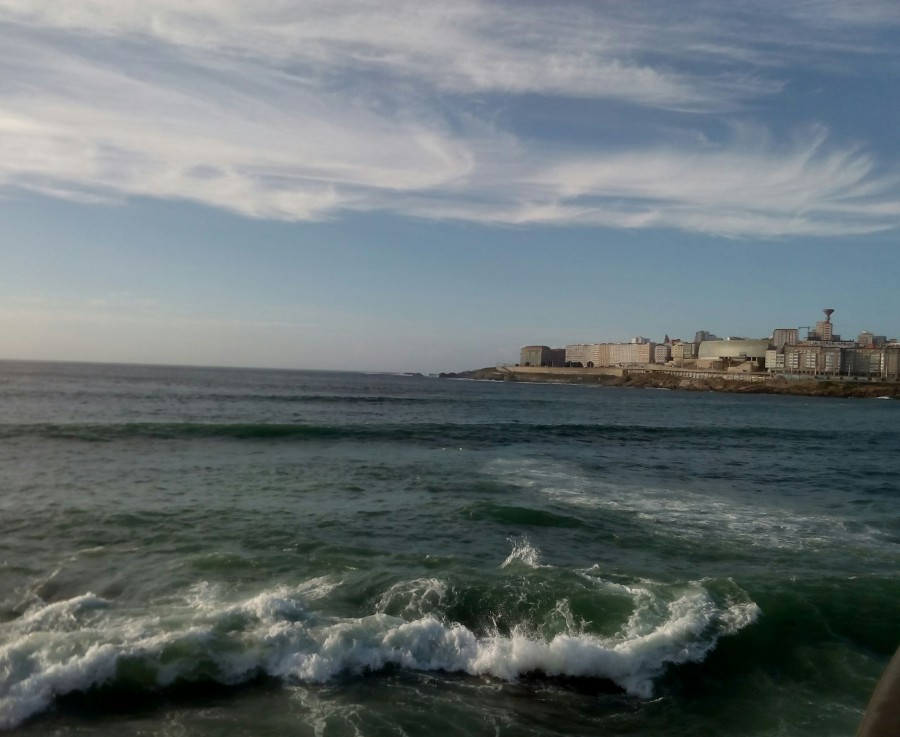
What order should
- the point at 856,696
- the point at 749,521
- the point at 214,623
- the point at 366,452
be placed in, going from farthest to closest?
1. the point at 366,452
2. the point at 749,521
3. the point at 214,623
4. the point at 856,696

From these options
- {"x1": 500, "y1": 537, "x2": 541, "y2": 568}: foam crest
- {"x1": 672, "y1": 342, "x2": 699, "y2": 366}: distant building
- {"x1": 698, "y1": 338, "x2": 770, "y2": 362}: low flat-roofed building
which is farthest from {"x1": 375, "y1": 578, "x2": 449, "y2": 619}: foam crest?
{"x1": 672, "y1": 342, "x2": 699, "y2": 366}: distant building

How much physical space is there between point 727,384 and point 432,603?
134 meters

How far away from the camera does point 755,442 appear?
1364 inches

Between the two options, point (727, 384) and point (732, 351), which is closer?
point (727, 384)

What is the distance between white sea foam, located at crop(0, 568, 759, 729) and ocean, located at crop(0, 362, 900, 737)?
0.03m

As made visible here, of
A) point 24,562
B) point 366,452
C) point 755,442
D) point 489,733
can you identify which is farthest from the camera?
point 755,442

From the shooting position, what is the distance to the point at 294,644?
7.59 metres

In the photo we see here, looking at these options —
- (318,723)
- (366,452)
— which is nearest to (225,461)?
(366,452)

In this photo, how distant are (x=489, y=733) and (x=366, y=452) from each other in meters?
19.8

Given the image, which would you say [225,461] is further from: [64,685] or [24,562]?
[64,685]

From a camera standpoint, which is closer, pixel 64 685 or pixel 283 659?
pixel 64 685

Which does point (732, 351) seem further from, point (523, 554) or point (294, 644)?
point (294, 644)

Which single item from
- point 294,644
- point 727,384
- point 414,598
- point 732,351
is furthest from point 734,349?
point 294,644

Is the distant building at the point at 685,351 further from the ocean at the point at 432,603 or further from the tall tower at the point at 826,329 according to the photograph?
the ocean at the point at 432,603
